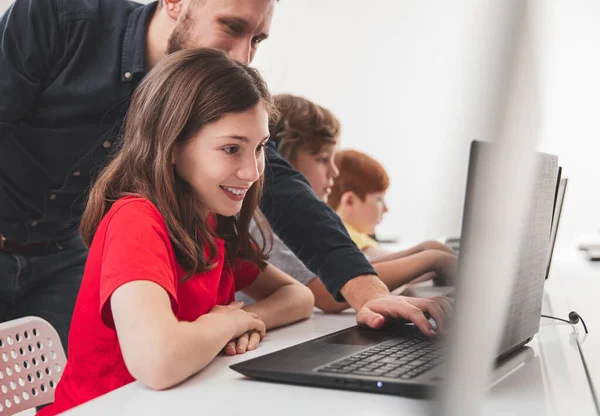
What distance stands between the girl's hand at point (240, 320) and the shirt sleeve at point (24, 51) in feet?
1.75

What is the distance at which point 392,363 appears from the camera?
0.67 metres

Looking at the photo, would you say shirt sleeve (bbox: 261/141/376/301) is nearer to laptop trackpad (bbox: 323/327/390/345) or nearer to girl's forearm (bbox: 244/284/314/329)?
girl's forearm (bbox: 244/284/314/329)

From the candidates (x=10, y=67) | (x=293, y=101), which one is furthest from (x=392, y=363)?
(x=293, y=101)

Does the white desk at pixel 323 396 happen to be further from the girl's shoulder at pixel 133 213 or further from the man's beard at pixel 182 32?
the man's beard at pixel 182 32

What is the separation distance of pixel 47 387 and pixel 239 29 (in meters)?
0.67

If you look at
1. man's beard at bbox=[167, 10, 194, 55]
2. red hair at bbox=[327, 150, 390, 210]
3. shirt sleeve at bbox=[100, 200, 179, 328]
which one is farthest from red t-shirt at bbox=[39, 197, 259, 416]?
red hair at bbox=[327, 150, 390, 210]

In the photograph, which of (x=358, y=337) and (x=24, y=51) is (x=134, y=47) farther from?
(x=358, y=337)

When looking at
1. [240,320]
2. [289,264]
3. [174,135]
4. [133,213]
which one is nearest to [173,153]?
[174,135]

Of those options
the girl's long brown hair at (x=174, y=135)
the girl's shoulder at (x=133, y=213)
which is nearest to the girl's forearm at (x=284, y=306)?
the girl's long brown hair at (x=174, y=135)

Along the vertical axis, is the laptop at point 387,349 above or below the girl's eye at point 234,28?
below

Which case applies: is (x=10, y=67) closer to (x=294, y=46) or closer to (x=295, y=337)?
(x=295, y=337)

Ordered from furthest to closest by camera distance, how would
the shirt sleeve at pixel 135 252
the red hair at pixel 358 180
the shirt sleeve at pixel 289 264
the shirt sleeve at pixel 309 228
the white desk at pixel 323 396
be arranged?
the red hair at pixel 358 180 < the shirt sleeve at pixel 289 264 < the shirt sleeve at pixel 309 228 < the shirt sleeve at pixel 135 252 < the white desk at pixel 323 396

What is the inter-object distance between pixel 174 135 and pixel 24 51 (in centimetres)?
38

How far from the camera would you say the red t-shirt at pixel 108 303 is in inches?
30.3
